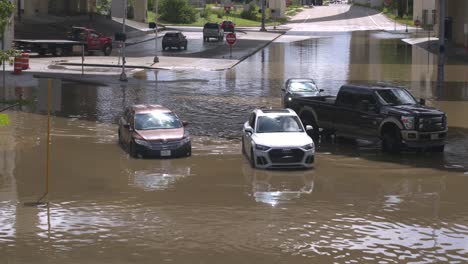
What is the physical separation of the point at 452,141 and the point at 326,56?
1605 inches

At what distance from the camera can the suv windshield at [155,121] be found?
22525 millimetres

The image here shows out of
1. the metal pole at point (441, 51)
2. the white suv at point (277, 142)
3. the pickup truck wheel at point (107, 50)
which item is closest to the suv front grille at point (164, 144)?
the white suv at point (277, 142)

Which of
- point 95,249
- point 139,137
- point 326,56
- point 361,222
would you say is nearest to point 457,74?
point 326,56

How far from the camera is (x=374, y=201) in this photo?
16.6m

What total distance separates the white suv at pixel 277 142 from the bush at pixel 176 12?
314 feet

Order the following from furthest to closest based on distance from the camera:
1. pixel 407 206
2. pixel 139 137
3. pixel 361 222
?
pixel 139 137, pixel 407 206, pixel 361 222

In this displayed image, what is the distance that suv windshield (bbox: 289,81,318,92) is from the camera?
32.2 m

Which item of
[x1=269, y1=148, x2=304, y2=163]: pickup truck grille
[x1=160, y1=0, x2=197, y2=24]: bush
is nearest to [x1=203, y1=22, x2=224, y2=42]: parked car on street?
[x1=160, y1=0, x2=197, y2=24]: bush

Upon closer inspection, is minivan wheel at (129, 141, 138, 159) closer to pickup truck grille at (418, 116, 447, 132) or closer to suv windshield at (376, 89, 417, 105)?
suv windshield at (376, 89, 417, 105)

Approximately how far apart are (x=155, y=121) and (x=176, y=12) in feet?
312

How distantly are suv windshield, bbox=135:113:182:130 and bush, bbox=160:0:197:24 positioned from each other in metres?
94.2

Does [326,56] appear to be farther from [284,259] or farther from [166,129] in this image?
[284,259]

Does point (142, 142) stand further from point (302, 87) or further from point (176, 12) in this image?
point (176, 12)

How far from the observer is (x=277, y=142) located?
66.8 feet
